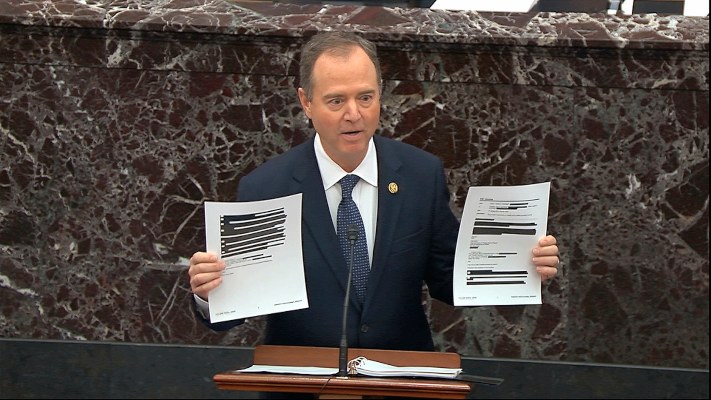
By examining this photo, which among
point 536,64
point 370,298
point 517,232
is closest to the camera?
point 517,232

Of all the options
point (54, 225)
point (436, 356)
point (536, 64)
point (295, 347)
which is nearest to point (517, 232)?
point (436, 356)

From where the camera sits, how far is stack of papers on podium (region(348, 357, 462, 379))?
3.39 metres

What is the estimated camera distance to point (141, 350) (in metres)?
5.53

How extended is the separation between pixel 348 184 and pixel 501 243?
55 centimetres

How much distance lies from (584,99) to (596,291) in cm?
77

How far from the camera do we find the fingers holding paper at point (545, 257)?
11.9 ft

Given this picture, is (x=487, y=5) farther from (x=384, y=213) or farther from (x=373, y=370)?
(x=373, y=370)

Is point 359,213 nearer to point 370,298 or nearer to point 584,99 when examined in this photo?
point 370,298

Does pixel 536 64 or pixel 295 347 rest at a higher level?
pixel 536 64

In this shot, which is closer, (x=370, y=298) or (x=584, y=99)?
(x=370, y=298)

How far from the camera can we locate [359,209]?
398 centimetres

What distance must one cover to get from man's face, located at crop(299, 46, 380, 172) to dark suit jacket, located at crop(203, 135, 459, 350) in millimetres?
149

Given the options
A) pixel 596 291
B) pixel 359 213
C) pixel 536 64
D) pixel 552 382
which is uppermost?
pixel 536 64

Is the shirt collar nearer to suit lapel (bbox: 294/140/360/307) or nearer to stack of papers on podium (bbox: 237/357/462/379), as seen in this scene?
suit lapel (bbox: 294/140/360/307)
